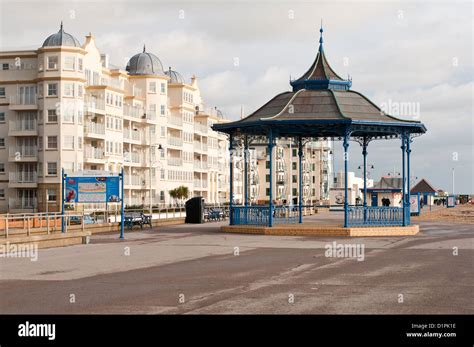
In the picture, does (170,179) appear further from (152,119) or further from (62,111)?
(62,111)

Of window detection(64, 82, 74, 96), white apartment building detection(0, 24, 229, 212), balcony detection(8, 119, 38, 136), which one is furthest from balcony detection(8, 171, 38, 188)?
window detection(64, 82, 74, 96)

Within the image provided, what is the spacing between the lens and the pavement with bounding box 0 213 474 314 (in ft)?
40.3

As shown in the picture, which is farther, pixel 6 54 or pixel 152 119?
pixel 152 119

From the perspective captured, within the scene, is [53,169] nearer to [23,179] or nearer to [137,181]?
[23,179]

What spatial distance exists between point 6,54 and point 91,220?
32.9 m

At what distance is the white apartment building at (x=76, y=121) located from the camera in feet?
213

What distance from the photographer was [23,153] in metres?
66.8

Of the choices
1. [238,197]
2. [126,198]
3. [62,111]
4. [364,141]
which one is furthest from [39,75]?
[238,197]

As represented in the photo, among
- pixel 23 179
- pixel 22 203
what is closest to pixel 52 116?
pixel 23 179

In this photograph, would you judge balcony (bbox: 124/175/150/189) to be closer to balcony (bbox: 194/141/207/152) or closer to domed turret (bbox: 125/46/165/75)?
domed turret (bbox: 125/46/165/75)

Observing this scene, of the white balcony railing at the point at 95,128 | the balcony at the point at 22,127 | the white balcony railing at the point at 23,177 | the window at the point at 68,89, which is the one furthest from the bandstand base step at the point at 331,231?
the balcony at the point at 22,127

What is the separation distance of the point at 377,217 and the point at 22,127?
141 ft
